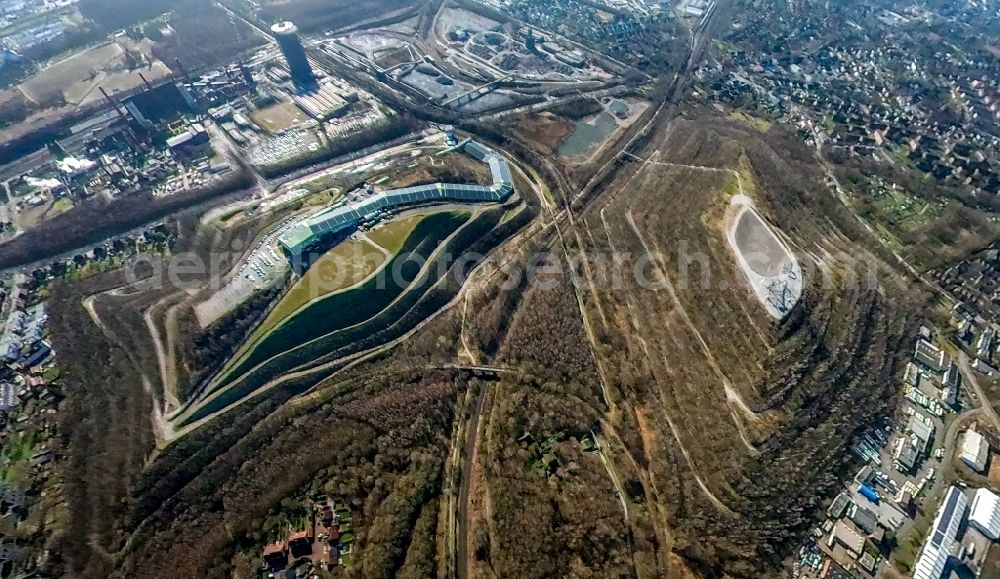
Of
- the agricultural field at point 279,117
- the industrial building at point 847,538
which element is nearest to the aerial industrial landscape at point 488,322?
the industrial building at point 847,538

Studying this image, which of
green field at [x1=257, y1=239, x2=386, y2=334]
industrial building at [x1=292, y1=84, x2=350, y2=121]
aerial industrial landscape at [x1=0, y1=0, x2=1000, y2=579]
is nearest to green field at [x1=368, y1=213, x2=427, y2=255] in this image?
aerial industrial landscape at [x1=0, y1=0, x2=1000, y2=579]

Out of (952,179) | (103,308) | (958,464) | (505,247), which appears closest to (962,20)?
(952,179)

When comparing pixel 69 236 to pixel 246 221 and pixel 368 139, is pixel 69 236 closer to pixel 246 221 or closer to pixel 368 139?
pixel 246 221

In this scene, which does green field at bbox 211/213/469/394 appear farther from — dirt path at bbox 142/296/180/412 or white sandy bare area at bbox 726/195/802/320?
white sandy bare area at bbox 726/195/802/320

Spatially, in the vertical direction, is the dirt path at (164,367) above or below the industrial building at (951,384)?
below

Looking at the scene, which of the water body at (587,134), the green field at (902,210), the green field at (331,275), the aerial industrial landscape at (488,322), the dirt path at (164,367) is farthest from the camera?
the water body at (587,134)

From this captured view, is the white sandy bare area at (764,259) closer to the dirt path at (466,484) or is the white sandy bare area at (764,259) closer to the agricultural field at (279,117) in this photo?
the dirt path at (466,484)
